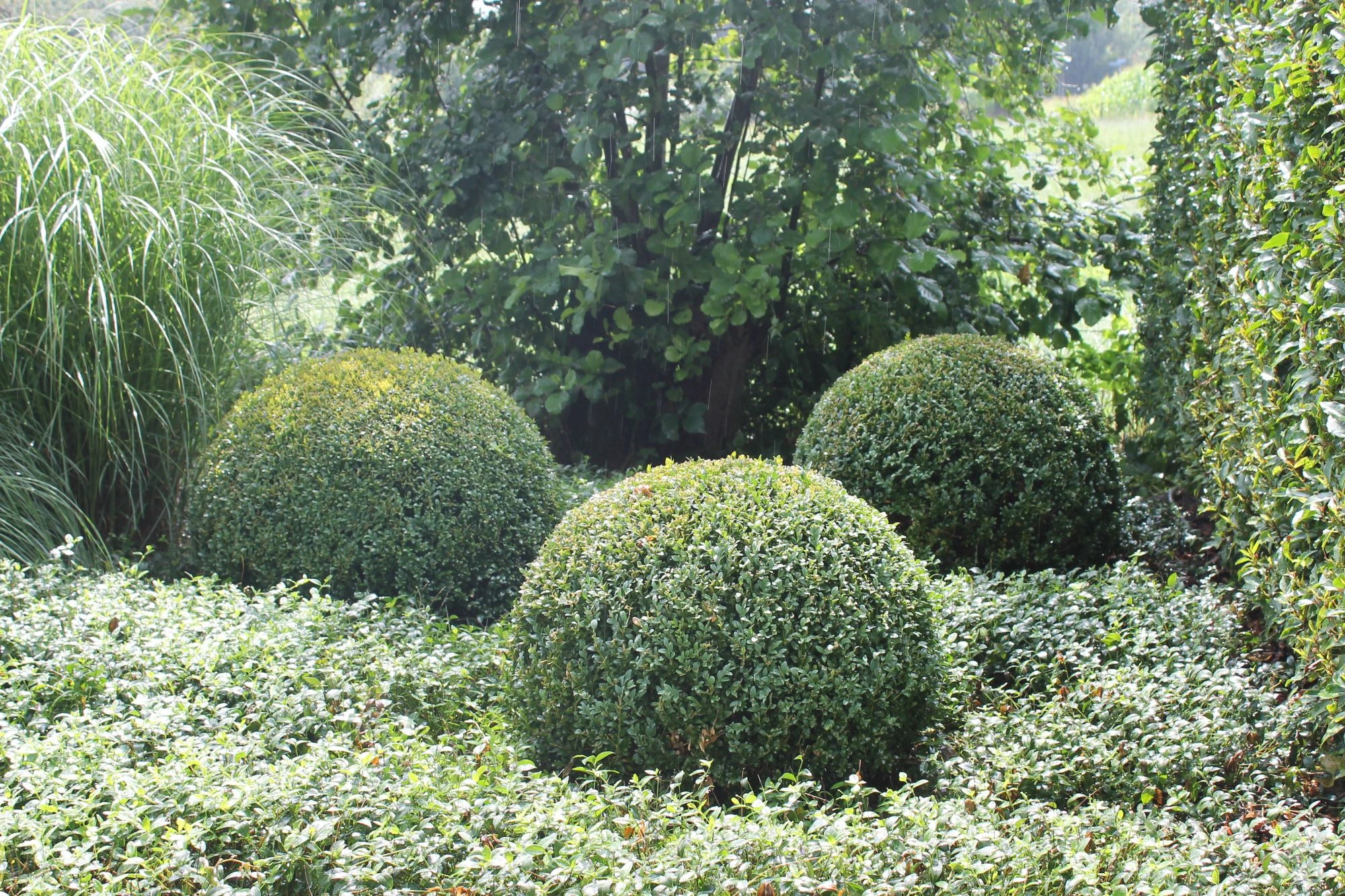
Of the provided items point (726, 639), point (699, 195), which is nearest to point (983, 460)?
point (726, 639)

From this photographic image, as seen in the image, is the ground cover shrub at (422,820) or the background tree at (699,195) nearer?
the ground cover shrub at (422,820)

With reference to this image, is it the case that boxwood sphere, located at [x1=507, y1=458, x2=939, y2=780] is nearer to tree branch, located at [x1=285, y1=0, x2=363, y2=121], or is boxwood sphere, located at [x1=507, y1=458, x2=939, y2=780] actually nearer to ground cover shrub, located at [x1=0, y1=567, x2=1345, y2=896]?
ground cover shrub, located at [x1=0, y1=567, x2=1345, y2=896]

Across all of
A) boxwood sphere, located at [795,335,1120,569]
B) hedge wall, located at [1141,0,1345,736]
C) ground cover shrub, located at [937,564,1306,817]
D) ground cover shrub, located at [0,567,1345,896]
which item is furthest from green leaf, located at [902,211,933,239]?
ground cover shrub, located at [0,567,1345,896]

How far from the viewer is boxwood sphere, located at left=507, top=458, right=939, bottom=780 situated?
106 inches

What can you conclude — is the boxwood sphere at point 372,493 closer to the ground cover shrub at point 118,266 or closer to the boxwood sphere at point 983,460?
the ground cover shrub at point 118,266

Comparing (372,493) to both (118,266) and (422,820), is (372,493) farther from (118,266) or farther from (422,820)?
(422,820)

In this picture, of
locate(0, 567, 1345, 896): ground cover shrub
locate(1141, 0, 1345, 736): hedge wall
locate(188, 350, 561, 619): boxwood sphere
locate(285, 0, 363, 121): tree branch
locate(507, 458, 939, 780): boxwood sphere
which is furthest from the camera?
locate(285, 0, 363, 121): tree branch

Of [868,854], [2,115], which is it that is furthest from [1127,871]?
[2,115]

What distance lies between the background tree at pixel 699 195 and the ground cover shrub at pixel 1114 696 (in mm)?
2010

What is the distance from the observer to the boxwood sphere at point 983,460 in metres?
4.12

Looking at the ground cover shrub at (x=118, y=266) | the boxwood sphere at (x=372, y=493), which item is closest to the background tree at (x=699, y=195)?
the ground cover shrub at (x=118, y=266)

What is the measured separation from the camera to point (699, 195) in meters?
5.49

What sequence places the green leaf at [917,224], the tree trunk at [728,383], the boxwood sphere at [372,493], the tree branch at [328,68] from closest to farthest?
the boxwood sphere at [372,493], the green leaf at [917,224], the tree trunk at [728,383], the tree branch at [328,68]

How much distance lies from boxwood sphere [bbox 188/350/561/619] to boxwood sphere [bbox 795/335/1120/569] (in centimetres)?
124
